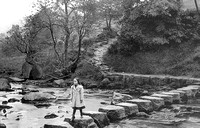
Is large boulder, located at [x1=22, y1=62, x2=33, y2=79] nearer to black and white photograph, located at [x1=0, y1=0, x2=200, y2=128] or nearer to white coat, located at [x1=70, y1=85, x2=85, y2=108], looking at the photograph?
black and white photograph, located at [x1=0, y1=0, x2=200, y2=128]

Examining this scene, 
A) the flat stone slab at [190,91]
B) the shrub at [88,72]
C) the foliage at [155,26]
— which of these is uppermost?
the foliage at [155,26]

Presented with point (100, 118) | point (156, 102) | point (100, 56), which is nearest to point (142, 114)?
point (156, 102)

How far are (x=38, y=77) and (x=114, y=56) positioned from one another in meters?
9.89

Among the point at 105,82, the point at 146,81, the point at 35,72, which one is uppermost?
the point at 35,72

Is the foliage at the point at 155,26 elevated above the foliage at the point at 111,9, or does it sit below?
below

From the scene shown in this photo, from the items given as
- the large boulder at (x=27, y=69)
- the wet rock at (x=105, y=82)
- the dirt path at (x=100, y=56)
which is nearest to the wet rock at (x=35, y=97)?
the wet rock at (x=105, y=82)

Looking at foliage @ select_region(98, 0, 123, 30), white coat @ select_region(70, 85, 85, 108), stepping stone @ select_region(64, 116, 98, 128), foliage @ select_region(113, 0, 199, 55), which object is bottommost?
stepping stone @ select_region(64, 116, 98, 128)

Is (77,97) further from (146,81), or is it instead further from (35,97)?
(146,81)

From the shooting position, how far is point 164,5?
2453cm

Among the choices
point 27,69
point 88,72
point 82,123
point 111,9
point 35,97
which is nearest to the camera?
point 82,123

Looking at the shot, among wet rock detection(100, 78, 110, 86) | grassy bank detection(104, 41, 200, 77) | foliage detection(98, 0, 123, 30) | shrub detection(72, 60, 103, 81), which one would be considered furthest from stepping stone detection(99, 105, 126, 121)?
foliage detection(98, 0, 123, 30)

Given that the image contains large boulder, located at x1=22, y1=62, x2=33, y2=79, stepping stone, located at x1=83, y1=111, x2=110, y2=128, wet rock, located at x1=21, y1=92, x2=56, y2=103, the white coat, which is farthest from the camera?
large boulder, located at x1=22, y1=62, x2=33, y2=79

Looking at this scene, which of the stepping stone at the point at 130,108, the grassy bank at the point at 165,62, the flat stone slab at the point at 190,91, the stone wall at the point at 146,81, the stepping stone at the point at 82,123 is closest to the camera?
the stepping stone at the point at 82,123

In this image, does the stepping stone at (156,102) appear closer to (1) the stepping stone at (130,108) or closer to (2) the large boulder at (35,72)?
(1) the stepping stone at (130,108)
